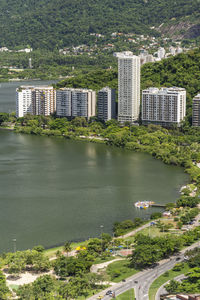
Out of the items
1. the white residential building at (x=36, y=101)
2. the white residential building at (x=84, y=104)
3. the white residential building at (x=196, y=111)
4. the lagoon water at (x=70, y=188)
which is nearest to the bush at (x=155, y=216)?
the lagoon water at (x=70, y=188)

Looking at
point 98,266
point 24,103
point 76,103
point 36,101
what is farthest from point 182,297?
point 24,103

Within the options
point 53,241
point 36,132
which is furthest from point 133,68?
point 53,241

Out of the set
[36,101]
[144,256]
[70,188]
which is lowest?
[144,256]

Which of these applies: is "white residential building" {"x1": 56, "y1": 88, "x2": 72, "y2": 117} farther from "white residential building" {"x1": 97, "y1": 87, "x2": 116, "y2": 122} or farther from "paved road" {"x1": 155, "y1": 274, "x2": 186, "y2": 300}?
"paved road" {"x1": 155, "y1": 274, "x2": 186, "y2": 300}

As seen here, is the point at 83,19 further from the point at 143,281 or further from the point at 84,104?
the point at 143,281

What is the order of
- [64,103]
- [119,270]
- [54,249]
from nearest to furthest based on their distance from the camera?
1. [119,270]
2. [54,249]
3. [64,103]

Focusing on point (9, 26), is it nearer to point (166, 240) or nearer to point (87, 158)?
→ point (87, 158)

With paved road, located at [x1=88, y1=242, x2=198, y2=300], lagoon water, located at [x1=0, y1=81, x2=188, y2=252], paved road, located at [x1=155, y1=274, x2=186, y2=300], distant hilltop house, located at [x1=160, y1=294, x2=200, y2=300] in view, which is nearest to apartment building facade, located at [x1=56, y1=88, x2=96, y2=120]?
lagoon water, located at [x1=0, y1=81, x2=188, y2=252]
